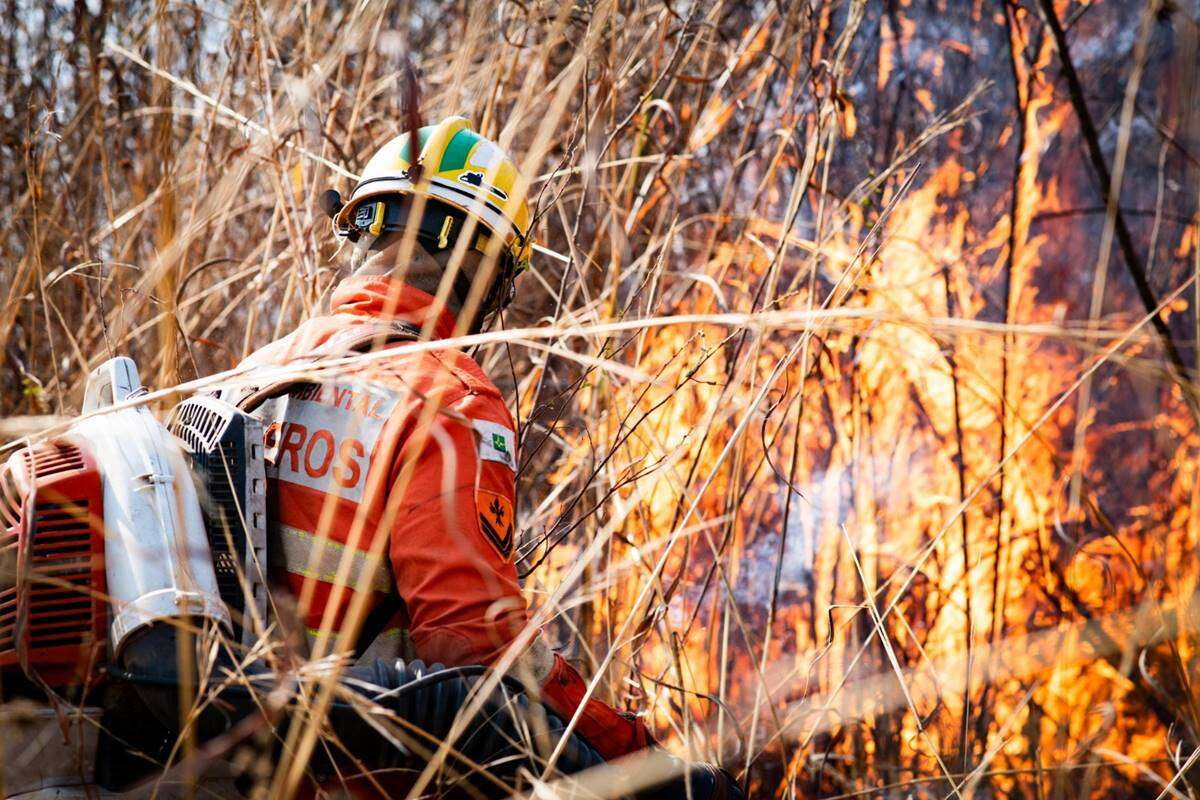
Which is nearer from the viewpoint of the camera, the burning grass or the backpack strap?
the backpack strap

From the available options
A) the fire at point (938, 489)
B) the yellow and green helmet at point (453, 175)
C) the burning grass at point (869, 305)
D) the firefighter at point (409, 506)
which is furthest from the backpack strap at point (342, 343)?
the fire at point (938, 489)

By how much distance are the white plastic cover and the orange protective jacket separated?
9.8 inches

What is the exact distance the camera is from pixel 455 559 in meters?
1.78

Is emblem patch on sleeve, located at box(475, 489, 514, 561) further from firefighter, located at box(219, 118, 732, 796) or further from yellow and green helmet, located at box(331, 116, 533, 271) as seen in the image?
yellow and green helmet, located at box(331, 116, 533, 271)

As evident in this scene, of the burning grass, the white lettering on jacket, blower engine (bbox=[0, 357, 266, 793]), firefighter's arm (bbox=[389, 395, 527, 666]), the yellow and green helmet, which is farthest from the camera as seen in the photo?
the burning grass

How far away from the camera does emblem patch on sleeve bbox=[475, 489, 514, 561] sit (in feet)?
6.09

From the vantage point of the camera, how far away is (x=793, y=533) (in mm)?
4539

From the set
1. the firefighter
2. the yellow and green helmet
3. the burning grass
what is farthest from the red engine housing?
the burning grass

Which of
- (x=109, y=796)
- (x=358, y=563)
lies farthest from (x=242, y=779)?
(x=358, y=563)

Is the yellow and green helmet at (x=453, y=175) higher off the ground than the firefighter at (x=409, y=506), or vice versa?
the yellow and green helmet at (x=453, y=175)

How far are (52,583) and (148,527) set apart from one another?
0.15m

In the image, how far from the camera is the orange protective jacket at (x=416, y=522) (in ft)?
5.86

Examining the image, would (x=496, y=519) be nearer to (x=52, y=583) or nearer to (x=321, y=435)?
(x=321, y=435)

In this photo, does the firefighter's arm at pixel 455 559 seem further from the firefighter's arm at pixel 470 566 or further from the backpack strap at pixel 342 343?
the backpack strap at pixel 342 343
